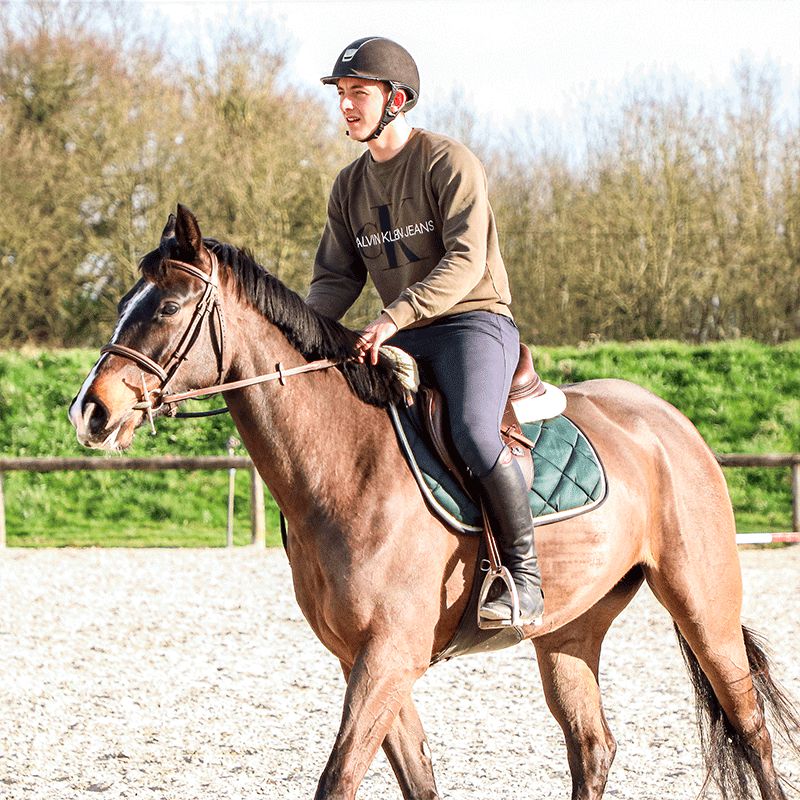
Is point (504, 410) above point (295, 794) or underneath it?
above

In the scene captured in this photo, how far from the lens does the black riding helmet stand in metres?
3.63

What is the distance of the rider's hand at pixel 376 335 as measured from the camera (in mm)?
3465

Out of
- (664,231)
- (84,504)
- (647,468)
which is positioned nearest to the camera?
(647,468)

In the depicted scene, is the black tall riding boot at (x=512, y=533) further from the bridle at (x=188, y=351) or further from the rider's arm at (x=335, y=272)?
the rider's arm at (x=335, y=272)

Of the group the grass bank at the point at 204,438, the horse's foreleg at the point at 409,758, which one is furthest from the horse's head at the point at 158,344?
the grass bank at the point at 204,438

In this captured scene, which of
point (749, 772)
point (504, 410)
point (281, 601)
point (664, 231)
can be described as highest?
point (664, 231)

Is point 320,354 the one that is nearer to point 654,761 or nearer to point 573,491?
point 573,491

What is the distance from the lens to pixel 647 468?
169 inches

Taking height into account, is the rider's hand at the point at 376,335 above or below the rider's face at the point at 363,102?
below

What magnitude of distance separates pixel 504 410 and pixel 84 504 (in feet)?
38.6

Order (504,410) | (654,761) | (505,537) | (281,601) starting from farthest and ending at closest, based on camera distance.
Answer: (281,601) < (654,761) < (504,410) < (505,537)

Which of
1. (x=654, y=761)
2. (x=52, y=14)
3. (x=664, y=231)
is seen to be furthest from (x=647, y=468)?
(x=52, y=14)

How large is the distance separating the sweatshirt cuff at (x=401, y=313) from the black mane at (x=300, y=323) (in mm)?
193

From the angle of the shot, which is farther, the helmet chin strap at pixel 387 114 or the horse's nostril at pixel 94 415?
the helmet chin strap at pixel 387 114
